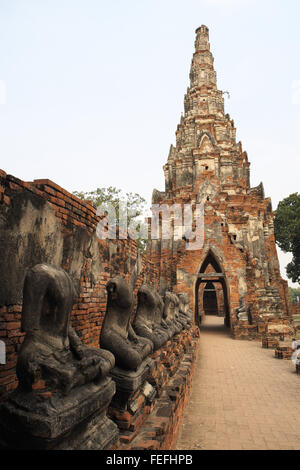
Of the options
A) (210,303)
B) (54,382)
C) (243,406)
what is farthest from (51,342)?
(210,303)

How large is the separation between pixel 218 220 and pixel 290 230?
14125mm

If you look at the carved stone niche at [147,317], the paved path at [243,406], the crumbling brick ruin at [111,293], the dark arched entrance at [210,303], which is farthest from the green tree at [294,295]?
the carved stone niche at [147,317]

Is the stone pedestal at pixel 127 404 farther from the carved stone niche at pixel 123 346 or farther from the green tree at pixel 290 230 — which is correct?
the green tree at pixel 290 230

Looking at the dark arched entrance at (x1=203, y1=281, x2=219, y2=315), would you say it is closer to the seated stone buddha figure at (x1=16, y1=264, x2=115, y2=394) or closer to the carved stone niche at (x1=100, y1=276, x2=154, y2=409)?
the carved stone niche at (x1=100, y1=276, x2=154, y2=409)

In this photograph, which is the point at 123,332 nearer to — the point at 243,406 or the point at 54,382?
the point at 54,382

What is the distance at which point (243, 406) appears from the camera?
4.68 metres

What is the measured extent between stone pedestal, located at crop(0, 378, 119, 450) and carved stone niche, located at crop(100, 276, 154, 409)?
1.96ft

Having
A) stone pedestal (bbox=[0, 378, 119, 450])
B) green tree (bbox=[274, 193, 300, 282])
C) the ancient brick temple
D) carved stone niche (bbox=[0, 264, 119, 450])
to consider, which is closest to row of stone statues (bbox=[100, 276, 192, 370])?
carved stone niche (bbox=[0, 264, 119, 450])

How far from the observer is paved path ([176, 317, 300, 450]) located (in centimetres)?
358

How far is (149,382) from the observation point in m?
3.50

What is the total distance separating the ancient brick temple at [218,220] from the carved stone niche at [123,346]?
9.61m
